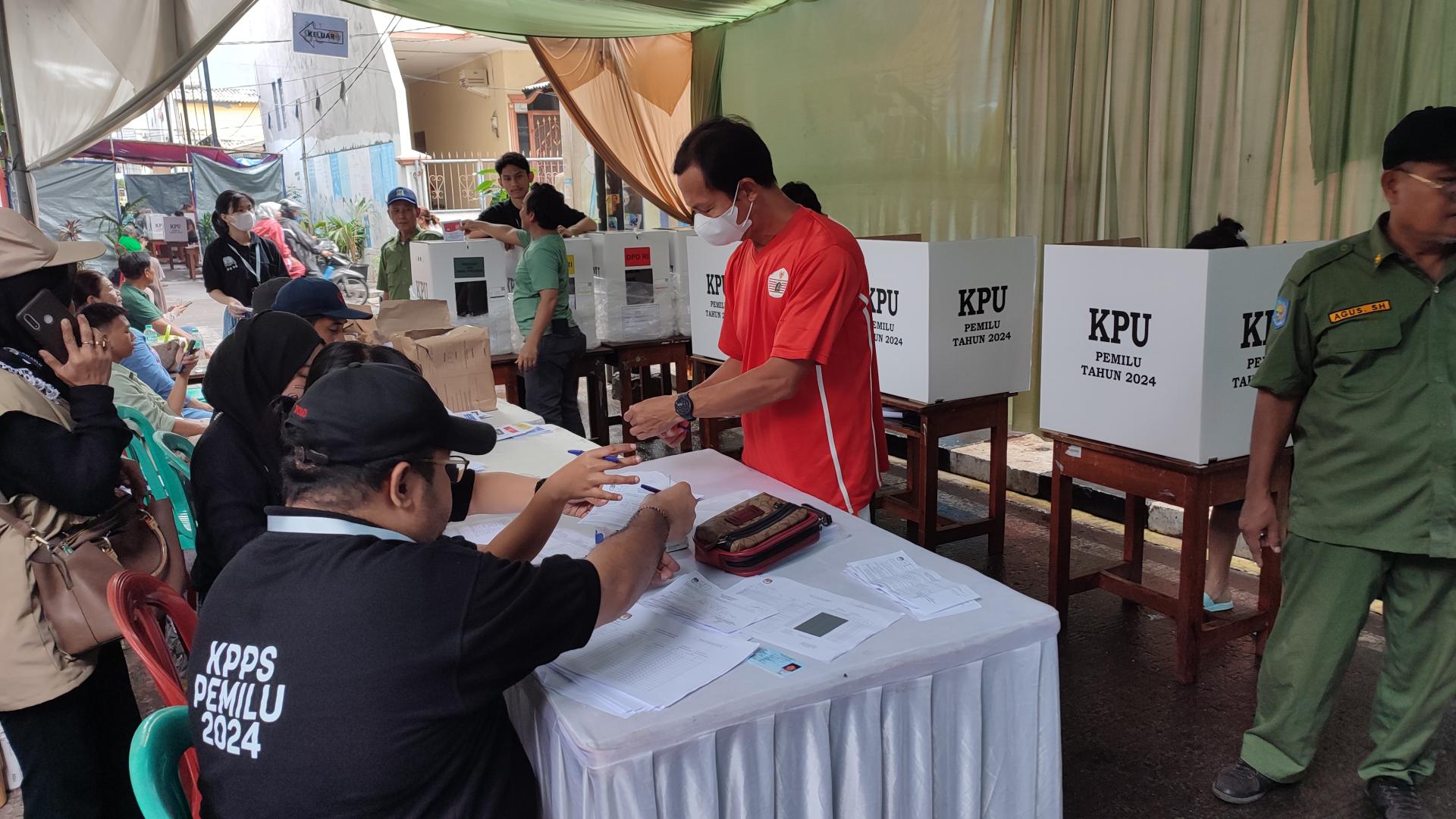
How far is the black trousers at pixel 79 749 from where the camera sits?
175 cm

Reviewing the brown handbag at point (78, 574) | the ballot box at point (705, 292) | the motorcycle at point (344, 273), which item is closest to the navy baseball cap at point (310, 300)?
the brown handbag at point (78, 574)

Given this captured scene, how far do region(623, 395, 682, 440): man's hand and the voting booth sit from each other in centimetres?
269

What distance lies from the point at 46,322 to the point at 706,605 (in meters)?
1.36

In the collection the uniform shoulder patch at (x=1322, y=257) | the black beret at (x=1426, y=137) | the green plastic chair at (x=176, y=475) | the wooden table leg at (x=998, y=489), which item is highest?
the black beret at (x=1426, y=137)

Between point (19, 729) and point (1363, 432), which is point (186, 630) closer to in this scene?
point (19, 729)

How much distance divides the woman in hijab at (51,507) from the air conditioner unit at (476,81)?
1628 centimetres

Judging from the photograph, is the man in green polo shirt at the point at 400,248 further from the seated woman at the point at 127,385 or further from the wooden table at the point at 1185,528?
the wooden table at the point at 1185,528

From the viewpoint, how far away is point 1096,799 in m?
2.39

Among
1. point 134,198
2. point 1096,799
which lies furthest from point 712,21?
point 134,198

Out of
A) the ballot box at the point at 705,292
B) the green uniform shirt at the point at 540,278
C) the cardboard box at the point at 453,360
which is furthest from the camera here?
the ballot box at the point at 705,292

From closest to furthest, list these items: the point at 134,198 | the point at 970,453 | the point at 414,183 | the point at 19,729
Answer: the point at 19,729 → the point at 970,453 → the point at 414,183 → the point at 134,198

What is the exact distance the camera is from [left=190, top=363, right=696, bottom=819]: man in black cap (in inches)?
45.7

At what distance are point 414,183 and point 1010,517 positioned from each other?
39.7 feet

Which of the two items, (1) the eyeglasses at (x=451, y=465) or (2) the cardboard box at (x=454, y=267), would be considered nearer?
(1) the eyeglasses at (x=451, y=465)
